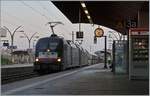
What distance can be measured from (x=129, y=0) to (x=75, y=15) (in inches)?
471

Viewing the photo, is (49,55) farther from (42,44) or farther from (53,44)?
(42,44)

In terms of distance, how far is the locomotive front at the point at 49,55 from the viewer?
38.0 m

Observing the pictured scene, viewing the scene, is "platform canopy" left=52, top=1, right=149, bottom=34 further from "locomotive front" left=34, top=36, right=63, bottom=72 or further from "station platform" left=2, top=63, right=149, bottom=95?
"station platform" left=2, top=63, right=149, bottom=95

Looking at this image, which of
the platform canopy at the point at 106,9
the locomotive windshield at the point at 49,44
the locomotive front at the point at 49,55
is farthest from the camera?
the locomotive windshield at the point at 49,44

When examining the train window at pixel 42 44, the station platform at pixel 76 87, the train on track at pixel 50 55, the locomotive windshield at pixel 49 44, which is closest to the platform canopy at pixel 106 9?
the locomotive windshield at pixel 49 44

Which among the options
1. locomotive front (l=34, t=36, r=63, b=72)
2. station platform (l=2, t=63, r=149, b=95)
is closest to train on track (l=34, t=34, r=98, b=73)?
locomotive front (l=34, t=36, r=63, b=72)

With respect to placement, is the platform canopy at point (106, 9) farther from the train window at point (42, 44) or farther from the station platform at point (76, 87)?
the station platform at point (76, 87)

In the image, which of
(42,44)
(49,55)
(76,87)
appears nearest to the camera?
(76,87)

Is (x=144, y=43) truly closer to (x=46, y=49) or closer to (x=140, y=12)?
(x=140, y=12)

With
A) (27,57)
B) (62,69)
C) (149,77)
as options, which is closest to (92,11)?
(62,69)

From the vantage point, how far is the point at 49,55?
127 ft

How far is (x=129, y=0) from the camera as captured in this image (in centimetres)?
2345

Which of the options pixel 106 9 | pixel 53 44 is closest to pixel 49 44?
pixel 53 44

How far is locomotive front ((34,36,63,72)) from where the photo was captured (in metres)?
38.0
